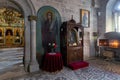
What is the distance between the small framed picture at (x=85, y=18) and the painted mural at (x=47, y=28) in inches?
55.9

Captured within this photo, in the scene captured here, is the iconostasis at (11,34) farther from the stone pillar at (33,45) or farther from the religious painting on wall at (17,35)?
the stone pillar at (33,45)

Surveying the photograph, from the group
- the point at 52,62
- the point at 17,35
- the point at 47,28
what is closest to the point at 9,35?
the point at 17,35

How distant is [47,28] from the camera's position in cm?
448

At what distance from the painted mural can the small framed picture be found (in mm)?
1420

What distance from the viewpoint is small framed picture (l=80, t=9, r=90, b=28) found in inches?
220

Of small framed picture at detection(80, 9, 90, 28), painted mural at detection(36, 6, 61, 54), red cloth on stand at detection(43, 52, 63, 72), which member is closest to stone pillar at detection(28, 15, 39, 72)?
painted mural at detection(36, 6, 61, 54)

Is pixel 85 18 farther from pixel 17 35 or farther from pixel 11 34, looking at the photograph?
pixel 11 34

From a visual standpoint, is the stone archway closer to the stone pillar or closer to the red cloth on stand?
the stone pillar

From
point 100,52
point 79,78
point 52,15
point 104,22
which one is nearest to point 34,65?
point 79,78

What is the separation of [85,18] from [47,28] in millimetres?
2249

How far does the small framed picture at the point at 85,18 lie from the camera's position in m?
5.60

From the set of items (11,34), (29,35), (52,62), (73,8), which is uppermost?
(73,8)

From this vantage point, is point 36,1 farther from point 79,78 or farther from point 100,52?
point 100,52

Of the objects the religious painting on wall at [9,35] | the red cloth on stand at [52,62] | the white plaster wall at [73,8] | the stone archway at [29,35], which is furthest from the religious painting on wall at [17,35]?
the red cloth on stand at [52,62]
